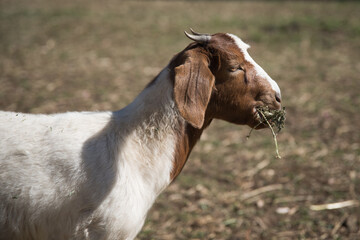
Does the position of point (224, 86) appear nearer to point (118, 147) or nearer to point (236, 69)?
point (236, 69)

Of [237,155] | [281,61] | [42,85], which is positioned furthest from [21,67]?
[281,61]

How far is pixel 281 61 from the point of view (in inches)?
409

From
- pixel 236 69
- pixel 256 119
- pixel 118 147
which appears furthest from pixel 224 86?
pixel 118 147

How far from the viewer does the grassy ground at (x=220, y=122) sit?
15.5 ft

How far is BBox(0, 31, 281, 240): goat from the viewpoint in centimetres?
267

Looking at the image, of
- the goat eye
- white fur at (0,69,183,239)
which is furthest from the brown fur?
white fur at (0,69,183,239)

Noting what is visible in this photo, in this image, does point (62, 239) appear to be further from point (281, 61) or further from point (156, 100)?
point (281, 61)

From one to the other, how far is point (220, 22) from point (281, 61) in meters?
4.10

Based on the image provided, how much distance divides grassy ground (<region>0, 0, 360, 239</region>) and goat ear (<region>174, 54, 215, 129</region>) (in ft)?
7.35

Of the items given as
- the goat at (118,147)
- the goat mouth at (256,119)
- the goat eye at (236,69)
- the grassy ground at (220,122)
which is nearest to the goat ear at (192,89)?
the goat at (118,147)

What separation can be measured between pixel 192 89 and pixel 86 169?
→ 3.48ft

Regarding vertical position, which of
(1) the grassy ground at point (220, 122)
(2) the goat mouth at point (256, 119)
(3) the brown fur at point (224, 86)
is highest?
(3) the brown fur at point (224, 86)

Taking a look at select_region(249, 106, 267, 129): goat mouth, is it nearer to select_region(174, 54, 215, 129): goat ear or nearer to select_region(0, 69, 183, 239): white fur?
select_region(174, 54, 215, 129): goat ear

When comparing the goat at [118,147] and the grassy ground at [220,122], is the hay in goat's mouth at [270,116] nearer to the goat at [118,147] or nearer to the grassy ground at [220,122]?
the goat at [118,147]
